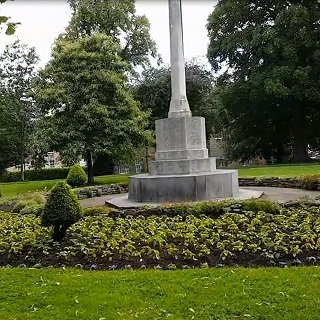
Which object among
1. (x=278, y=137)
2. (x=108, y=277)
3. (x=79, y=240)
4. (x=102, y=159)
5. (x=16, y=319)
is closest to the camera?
(x=16, y=319)

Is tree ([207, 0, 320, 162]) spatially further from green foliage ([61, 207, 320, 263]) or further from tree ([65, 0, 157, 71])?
green foliage ([61, 207, 320, 263])

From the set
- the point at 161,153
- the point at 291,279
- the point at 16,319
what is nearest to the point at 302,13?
the point at 161,153

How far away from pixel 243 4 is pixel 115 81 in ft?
40.1

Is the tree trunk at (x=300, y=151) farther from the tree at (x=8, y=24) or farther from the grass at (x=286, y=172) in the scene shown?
the tree at (x=8, y=24)

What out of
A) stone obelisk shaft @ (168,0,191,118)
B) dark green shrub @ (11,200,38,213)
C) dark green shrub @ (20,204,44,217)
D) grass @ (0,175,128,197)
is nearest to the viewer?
dark green shrub @ (20,204,44,217)

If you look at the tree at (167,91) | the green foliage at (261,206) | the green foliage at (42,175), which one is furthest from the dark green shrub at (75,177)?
the green foliage at (42,175)

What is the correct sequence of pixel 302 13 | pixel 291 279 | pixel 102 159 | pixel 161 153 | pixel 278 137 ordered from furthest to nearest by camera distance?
pixel 102 159
pixel 278 137
pixel 302 13
pixel 161 153
pixel 291 279

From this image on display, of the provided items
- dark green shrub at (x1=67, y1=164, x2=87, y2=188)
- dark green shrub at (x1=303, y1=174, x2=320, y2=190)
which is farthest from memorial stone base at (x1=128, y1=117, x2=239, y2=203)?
dark green shrub at (x1=67, y1=164, x2=87, y2=188)

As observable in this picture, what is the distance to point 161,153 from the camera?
1191 centimetres

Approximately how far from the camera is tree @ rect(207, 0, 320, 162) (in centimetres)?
2384

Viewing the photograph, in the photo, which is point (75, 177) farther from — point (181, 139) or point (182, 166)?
point (182, 166)

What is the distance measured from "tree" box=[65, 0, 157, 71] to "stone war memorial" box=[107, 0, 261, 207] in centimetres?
1491

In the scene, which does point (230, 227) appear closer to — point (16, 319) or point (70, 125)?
point (16, 319)

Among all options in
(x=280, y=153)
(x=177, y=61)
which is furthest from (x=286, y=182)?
(x=280, y=153)
